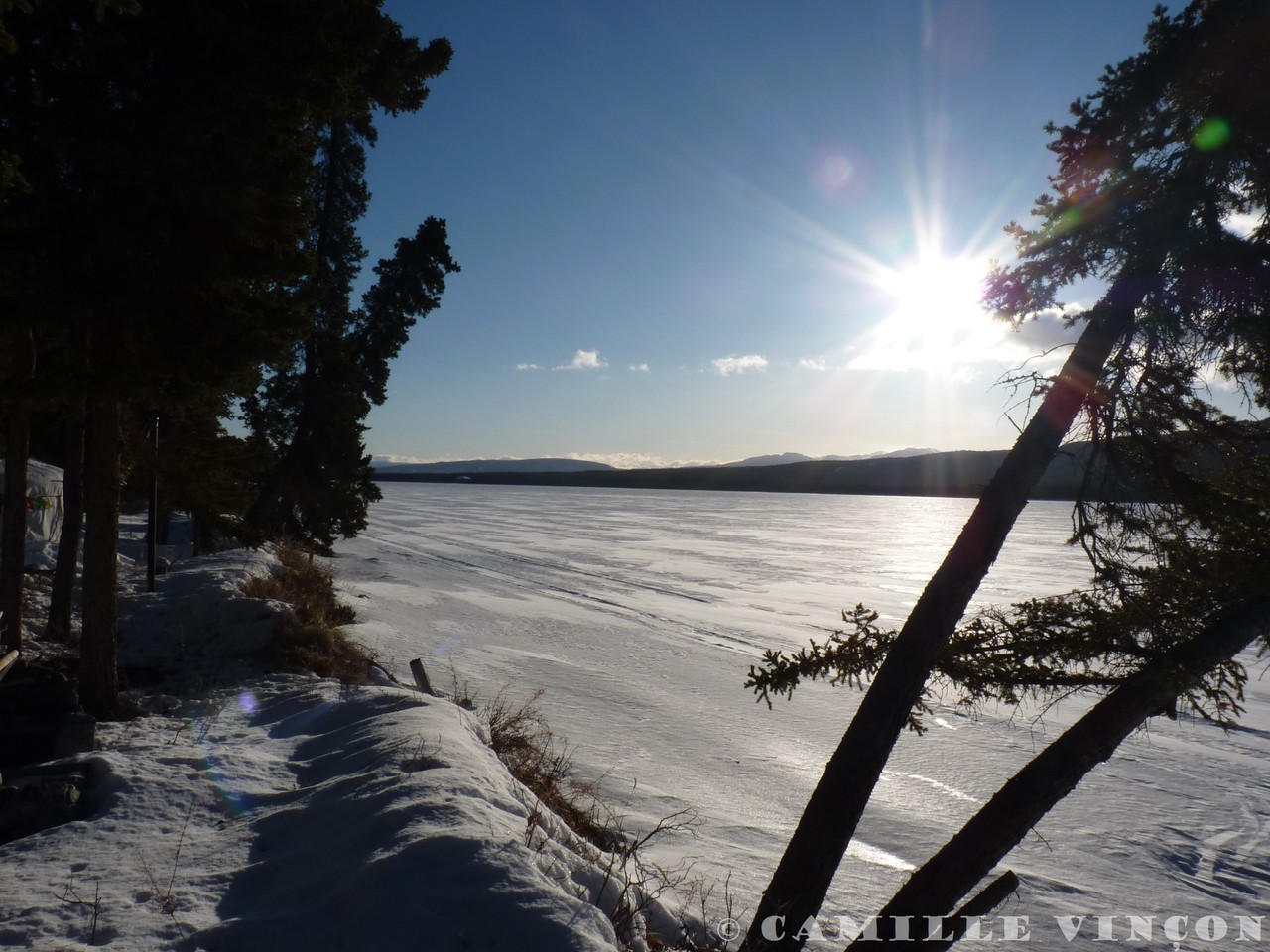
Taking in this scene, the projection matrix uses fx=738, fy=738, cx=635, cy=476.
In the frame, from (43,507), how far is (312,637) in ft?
45.9

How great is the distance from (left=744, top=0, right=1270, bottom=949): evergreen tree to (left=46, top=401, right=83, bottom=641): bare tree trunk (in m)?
9.96

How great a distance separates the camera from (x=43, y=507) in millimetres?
19219

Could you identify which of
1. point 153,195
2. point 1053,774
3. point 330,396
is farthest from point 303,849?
point 330,396

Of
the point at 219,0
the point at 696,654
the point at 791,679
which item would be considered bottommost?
the point at 696,654

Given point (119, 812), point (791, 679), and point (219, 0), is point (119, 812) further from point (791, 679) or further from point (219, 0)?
point (219, 0)

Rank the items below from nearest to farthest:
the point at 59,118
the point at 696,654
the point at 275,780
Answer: the point at 275,780
the point at 59,118
the point at 696,654

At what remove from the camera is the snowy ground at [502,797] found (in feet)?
12.8

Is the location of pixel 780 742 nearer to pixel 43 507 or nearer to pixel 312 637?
pixel 312 637

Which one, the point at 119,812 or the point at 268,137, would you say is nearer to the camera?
the point at 119,812

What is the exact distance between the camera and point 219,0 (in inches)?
274

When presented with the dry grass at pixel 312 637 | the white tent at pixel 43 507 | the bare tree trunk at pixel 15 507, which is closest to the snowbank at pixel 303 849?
A: the dry grass at pixel 312 637

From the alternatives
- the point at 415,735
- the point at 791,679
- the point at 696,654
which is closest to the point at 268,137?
the point at 415,735

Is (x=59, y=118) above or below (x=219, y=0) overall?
below

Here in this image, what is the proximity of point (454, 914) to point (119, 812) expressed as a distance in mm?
2846
